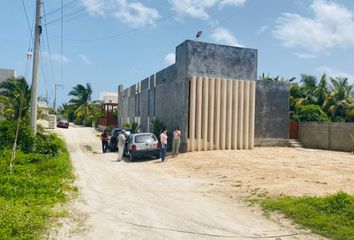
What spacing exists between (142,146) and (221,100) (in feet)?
19.6

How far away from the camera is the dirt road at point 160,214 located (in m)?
6.69

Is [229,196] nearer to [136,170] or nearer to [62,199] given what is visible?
[62,199]

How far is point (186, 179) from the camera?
13.7 metres

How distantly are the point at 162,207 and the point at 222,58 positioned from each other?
50.4ft

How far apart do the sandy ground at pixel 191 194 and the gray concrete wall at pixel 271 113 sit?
22.0 feet

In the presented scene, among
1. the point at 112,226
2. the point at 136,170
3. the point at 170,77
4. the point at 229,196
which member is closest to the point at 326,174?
the point at 229,196

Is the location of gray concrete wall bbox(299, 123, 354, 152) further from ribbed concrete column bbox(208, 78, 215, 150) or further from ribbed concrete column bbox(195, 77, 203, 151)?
ribbed concrete column bbox(195, 77, 203, 151)

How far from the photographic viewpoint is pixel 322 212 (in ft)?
25.8

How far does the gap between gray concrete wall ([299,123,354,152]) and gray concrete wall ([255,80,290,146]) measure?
8.38 ft

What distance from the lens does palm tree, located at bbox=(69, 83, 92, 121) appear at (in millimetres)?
64625

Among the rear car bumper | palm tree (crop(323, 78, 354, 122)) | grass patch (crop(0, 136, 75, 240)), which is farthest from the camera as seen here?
palm tree (crop(323, 78, 354, 122))

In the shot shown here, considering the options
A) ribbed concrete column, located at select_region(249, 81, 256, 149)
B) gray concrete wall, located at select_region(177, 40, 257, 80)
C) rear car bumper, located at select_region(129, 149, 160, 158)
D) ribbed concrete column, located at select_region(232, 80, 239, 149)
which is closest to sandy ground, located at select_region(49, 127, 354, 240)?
rear car bumper, located at select_region(129, 149, 160, 158)

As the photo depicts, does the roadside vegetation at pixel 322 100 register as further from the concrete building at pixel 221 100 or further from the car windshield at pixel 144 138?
the car windshield at pixel 144 138

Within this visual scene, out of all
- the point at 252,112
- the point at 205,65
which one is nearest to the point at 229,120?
the point at 252,112
